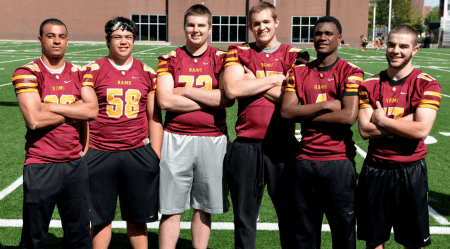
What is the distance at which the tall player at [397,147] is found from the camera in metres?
3.00

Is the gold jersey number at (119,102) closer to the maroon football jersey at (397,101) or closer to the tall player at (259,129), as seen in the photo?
the tall player at (259,129)

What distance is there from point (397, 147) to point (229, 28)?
49433 mm

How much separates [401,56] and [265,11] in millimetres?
1031

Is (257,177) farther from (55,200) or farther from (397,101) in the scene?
(55,200)

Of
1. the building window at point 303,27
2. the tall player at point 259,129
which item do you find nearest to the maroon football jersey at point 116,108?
the tall player at point 259,129

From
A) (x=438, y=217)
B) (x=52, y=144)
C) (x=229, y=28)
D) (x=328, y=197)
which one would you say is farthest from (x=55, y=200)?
(x=229, y=28)

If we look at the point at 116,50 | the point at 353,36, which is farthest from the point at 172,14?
the point at 116,50

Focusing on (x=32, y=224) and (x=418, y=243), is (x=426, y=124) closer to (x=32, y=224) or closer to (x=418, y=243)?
(x=418, y=243)

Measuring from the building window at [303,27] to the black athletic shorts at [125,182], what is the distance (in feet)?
163

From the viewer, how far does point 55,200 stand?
3.09 m

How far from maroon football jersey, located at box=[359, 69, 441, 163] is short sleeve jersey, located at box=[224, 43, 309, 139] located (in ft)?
1.91

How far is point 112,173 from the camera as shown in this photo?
3400mm

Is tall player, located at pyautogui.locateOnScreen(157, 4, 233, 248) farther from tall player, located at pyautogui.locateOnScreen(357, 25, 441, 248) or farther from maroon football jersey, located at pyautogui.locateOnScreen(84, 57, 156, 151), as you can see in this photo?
tall player, located at pyautogui.locateOnScreen(357, 25, 441, 248)

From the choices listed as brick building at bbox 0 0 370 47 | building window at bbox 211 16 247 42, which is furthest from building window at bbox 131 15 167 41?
building window at bbox 211 16 247 42
